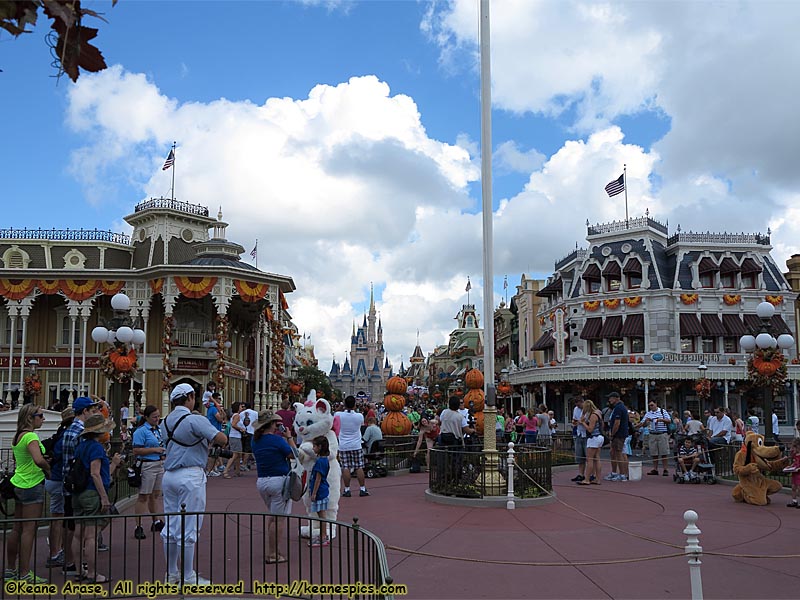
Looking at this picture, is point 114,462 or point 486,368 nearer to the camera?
point 114,462

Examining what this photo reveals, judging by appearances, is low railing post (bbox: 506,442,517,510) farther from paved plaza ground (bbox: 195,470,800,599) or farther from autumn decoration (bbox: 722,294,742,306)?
autumn decoration (bbox: 722,294,742,306)

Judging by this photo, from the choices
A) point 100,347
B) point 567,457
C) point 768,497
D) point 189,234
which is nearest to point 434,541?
point 768,497

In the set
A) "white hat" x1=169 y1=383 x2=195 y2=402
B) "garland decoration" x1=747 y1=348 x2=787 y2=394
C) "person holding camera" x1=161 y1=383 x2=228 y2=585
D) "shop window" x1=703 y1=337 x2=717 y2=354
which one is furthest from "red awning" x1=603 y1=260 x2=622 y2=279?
"person holding camera" x1=161 y1=383 x2=228 y2=585

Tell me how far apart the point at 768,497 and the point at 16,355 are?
33569 millimetres

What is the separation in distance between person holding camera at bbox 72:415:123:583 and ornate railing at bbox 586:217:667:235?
40.7 metres

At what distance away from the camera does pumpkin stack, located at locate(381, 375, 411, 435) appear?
18.4 meters

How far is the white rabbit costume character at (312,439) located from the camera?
841 cm

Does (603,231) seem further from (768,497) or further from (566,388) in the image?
(768,497)

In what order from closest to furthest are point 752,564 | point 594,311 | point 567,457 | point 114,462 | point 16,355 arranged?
point 752,564 < point 114,462 < point 567,457 < point 16,355 < point 594,311

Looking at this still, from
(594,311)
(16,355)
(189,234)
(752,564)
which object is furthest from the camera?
(594,311)

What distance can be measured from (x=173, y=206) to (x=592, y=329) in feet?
82.0

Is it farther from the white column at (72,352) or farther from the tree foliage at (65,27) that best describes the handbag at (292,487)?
the white column at (72,352)

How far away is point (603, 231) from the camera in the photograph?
4484 centimetres

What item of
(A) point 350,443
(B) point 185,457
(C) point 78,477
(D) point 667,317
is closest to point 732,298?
(D) point 667,317
